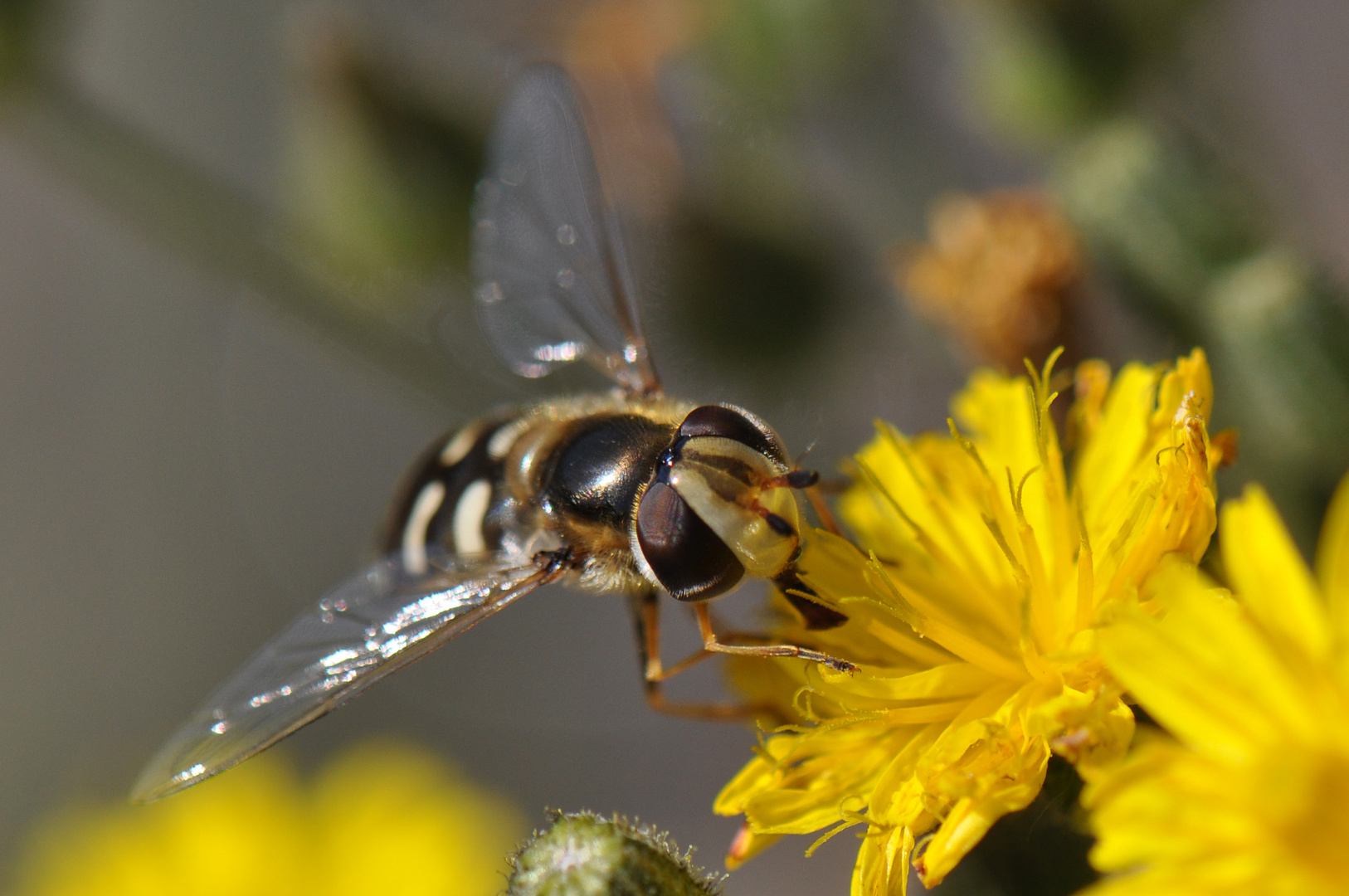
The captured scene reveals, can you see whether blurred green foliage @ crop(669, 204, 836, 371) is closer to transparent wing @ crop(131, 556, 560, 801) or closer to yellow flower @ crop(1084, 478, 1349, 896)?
transparent wing @ crop(131, 556, 560, 801)

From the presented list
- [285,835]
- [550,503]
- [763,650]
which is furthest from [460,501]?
[285,835]

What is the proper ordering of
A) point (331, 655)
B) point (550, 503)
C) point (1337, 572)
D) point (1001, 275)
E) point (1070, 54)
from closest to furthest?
point (1337, 572)
point (331, 655)
point (550, 503)
point (1001, 275)
point (1070, 54)

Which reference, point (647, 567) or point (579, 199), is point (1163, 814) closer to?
point (647, 567)

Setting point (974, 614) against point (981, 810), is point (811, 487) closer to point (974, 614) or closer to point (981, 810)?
point (974, 614)

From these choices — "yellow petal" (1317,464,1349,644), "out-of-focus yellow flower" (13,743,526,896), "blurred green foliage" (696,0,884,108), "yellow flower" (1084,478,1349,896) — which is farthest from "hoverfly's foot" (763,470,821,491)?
"out-of-focus yellow flower" (13,743,526,896)

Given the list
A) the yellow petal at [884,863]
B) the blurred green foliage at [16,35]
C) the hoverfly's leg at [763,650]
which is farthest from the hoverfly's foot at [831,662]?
the blurred green foliage at [16,35]

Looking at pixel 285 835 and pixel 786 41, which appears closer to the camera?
pixel 786 41
